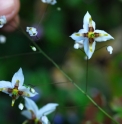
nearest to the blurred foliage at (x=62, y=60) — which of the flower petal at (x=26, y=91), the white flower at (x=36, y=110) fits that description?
the white flower at (x=36, y=110)

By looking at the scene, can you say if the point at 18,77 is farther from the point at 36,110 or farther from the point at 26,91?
the point at 36,110

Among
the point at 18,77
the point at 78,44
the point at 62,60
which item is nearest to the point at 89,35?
the point at 78,44

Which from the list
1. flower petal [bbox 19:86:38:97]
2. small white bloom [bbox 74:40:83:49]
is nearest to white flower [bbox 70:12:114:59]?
small white bloom [bbox 74:40:83:49]

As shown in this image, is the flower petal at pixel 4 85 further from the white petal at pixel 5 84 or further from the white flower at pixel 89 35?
the white flower at pixel 89 35

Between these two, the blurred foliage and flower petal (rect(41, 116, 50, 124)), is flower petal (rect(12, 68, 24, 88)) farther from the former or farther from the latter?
the blurred foliage

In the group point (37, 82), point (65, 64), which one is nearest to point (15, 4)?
point (37, 82)

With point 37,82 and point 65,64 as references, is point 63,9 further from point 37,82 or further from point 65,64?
point 37,82

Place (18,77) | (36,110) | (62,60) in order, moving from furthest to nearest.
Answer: (62,60) < (36,110) < (18,77)

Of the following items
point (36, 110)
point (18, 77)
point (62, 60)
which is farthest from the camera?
point (62, 60)
